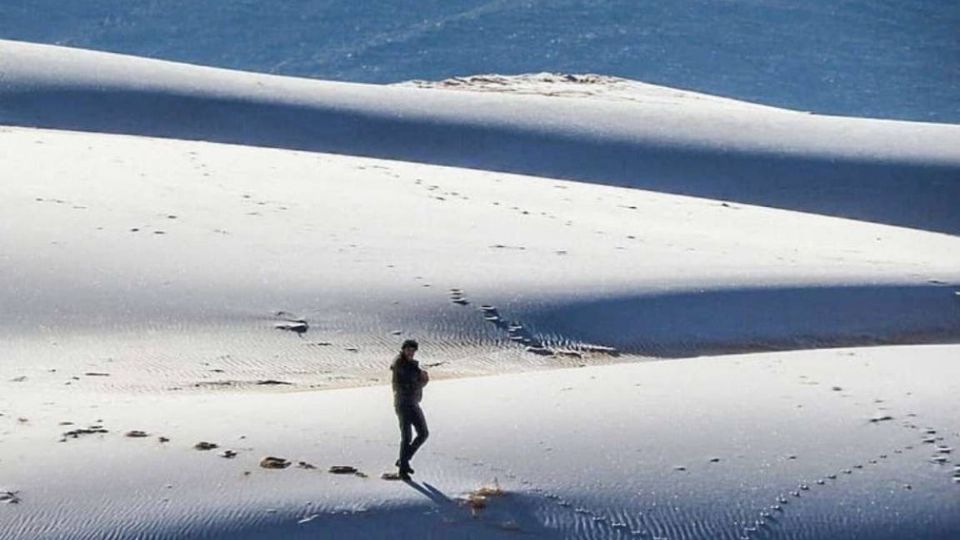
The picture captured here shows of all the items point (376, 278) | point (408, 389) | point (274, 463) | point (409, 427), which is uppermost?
point (376, 278)

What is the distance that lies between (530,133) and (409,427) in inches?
621

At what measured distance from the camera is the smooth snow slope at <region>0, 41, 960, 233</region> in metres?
23.3

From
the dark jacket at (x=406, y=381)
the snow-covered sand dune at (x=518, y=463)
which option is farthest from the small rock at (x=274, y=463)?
the dark jacket at (x=406, y=381)

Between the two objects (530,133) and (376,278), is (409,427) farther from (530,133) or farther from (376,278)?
(530,133)

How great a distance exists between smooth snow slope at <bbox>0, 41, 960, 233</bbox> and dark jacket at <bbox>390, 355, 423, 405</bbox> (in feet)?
45.8

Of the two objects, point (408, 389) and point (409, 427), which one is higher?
point (408, 389)

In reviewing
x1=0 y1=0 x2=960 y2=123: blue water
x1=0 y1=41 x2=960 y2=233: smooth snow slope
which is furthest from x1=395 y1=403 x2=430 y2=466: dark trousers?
x1=0 y1=0 x2=960 y2=123: blue water

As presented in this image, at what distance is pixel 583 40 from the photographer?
66.9 metres

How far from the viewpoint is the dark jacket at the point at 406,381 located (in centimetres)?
904

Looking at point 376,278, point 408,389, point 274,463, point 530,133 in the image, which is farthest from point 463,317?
point 530,133

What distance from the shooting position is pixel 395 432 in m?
10.2

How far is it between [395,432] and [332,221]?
7.06m

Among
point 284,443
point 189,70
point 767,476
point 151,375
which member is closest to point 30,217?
point 151,375

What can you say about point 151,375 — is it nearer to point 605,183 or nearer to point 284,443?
point 284,443
